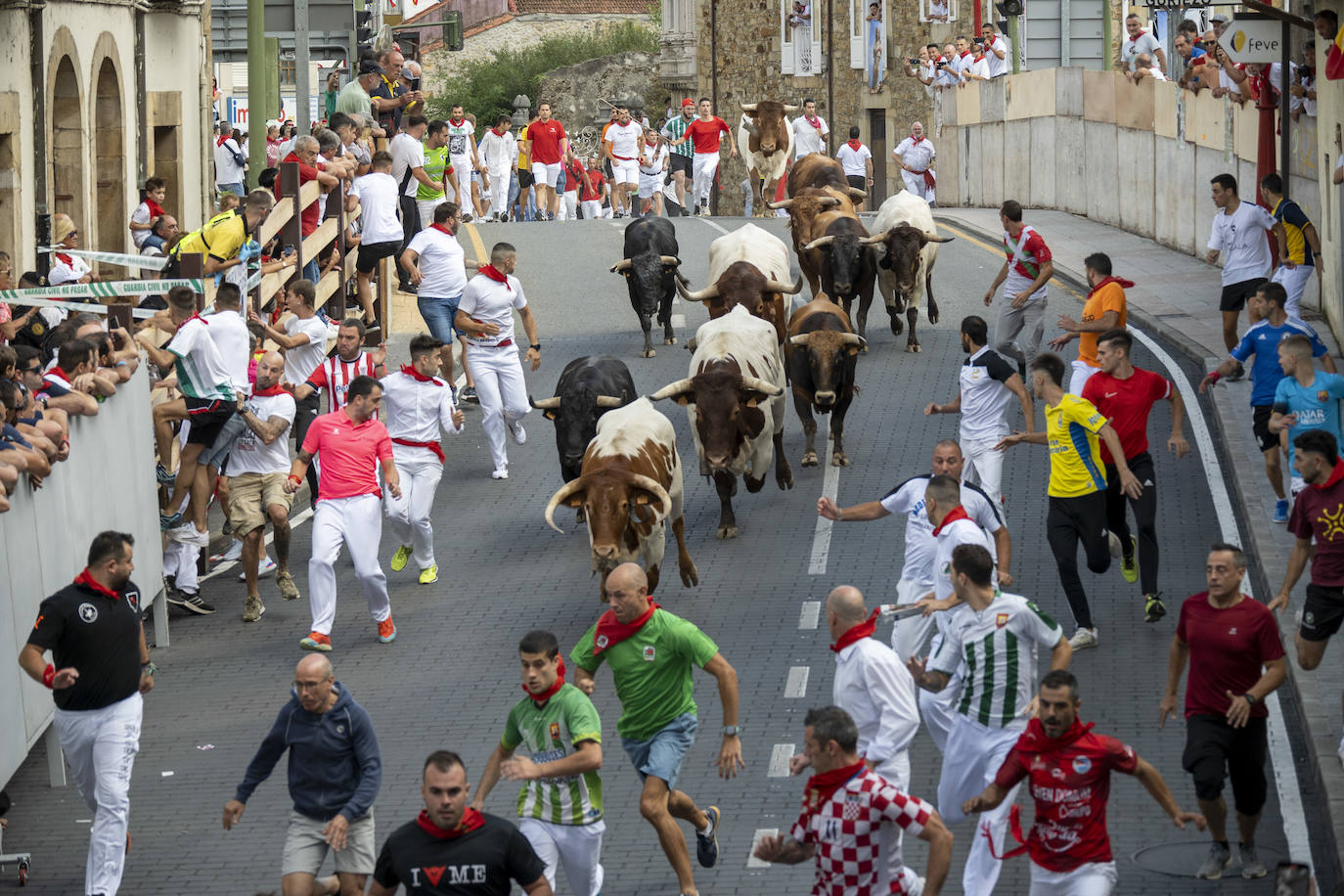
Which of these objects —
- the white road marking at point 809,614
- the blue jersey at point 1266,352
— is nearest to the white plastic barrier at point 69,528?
the white road marking at point 809,614

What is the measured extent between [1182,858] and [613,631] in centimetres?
323

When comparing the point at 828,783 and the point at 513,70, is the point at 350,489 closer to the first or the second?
the point at 828,783

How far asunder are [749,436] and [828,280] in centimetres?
584

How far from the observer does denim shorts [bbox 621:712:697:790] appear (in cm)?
1001

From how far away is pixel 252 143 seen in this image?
76.0 ft

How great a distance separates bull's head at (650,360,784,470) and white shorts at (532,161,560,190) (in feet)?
71.3

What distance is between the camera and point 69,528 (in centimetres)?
1297

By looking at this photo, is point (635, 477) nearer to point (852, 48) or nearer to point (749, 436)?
point (749, 436)

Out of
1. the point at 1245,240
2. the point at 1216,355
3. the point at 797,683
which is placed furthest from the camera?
the point at 1216,355

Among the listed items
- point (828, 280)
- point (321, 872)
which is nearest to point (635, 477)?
point (321, 872)

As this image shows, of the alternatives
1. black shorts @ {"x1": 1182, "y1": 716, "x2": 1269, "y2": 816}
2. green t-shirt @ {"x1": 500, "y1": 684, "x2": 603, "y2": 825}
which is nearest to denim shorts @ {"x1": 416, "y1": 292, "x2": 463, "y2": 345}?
green t-shirt @ {"x1": 500, "y1": 684, "x2": 603, "y2": 825}

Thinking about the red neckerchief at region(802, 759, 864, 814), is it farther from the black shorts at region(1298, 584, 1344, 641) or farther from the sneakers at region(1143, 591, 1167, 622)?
the sneakers at region(1143, 591, 1167, 622)

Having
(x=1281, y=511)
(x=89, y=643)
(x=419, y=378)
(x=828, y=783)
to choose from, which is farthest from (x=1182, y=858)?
(x=419, y=378)

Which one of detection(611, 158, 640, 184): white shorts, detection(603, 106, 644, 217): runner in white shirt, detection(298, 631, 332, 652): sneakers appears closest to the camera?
detection(298, 631, 332, 652): sneakers
